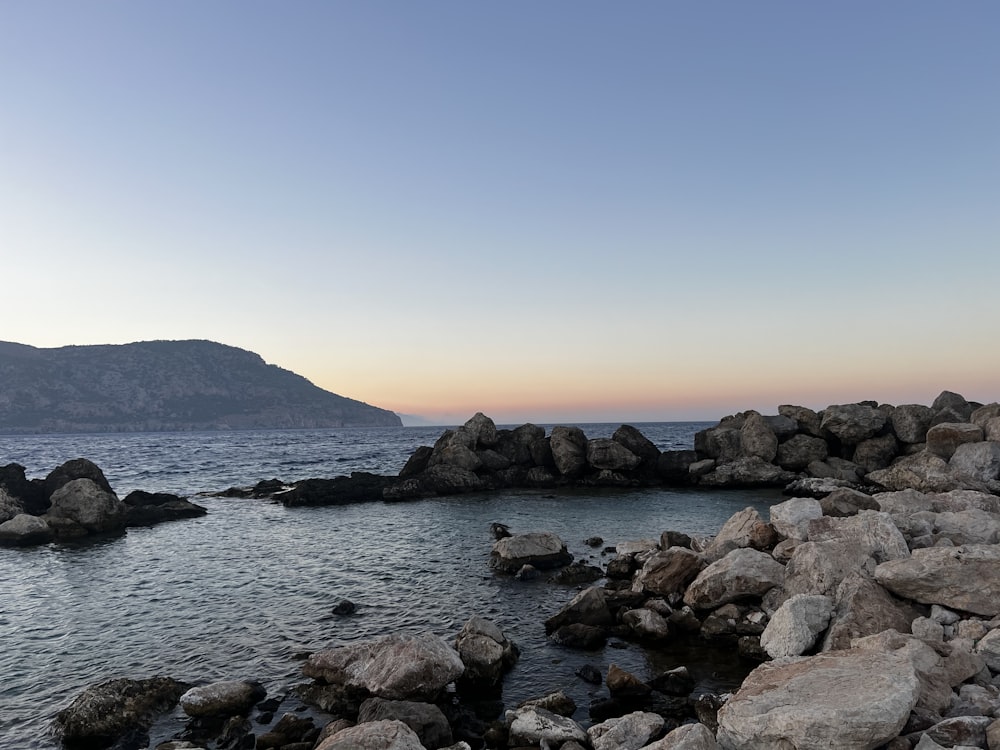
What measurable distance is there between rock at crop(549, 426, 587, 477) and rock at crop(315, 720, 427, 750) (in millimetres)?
42971

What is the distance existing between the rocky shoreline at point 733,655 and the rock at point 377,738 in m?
0.04

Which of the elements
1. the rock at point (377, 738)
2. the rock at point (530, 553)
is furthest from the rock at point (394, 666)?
the rock at point (530, 553)

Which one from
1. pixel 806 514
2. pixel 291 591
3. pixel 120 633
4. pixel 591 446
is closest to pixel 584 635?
pixel 806 514

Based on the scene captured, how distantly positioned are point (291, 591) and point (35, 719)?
920 cm

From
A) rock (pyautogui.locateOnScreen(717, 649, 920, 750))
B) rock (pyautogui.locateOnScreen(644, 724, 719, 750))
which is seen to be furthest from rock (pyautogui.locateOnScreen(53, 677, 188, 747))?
rock (pyautogui.locateOnScreen(717, 649, 920, 750))

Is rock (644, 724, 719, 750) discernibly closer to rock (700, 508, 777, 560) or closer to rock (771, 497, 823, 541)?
rock (700, 508, 777, 560)

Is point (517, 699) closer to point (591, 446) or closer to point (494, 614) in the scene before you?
point (494, 614)

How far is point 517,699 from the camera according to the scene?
490 inches

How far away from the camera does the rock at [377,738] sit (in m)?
→ 8.91

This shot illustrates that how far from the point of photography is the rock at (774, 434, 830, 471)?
158 ft

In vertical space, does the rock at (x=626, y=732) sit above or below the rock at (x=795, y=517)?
below

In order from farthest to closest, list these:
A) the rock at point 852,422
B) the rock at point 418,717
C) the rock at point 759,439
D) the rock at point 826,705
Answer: the rock at point 759,439, the rock at point 852,422, the rock at point 418,717, the rock at point 826,705

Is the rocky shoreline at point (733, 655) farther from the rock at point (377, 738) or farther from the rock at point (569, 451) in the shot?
the rock at point (569, 451)

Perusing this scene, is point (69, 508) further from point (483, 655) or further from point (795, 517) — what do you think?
point (795, 517)
